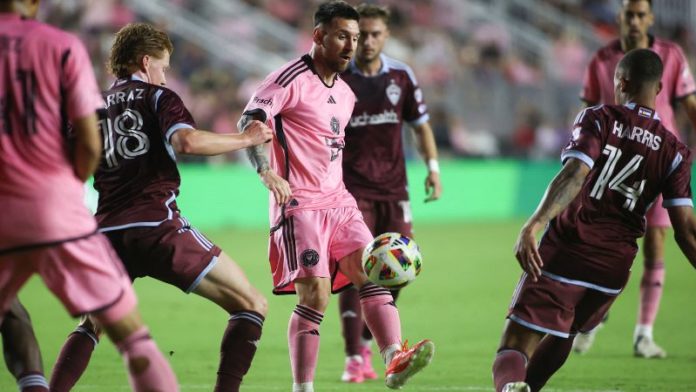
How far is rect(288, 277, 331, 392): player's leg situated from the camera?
6434 millimetres

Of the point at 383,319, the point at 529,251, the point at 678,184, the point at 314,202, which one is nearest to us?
the point at 529,251

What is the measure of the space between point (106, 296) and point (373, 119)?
4171mm

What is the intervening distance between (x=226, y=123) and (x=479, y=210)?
531 cm

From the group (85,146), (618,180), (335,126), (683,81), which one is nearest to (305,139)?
(335,126)

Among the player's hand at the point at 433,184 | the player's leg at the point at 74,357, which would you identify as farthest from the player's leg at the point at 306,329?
the player's hand at the point at 433,184

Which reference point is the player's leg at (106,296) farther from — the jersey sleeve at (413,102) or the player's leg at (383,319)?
the jersey sleeve at (413,102)

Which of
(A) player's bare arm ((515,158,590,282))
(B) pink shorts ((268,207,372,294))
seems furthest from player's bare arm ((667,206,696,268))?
(B) pink shorts ((268,207,372,294))

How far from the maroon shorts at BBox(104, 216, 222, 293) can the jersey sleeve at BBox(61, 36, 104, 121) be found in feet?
4.29

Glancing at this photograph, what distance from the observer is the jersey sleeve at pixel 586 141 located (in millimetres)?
5414

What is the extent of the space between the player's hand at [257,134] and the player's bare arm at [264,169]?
0.07 m

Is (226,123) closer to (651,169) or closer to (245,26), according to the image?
(245,26)

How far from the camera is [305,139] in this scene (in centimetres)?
668

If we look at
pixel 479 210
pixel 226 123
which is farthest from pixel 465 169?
pixel 226 123

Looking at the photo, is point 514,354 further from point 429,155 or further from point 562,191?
point 429,155
